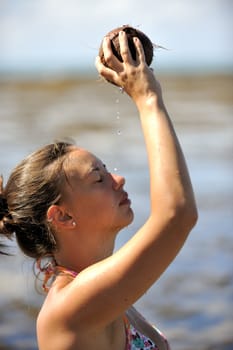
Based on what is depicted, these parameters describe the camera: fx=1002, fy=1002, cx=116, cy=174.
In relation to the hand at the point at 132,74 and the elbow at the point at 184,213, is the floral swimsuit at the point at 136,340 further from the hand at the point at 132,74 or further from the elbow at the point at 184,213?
the hand at the point at 132,74

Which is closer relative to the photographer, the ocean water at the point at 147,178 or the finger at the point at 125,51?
the finger at the point at 125,51

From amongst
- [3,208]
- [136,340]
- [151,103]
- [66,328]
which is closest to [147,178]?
[3,208]

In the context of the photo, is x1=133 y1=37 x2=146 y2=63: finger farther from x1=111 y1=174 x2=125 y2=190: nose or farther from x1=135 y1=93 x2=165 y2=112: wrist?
x1=111 y1=174 x2=125 y2=190: nose

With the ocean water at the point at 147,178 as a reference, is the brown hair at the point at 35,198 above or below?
above

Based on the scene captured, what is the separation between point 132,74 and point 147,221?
0.38 meters

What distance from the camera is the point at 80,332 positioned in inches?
111

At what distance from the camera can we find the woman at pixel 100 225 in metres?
2.49

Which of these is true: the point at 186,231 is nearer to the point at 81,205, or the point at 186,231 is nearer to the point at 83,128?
the point at 81,205

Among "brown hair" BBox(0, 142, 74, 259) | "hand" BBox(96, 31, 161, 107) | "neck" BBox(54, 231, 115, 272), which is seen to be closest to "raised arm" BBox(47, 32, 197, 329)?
"hand" BBox(96, 31, 161, 107)

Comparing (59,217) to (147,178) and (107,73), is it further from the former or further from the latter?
(147,178)

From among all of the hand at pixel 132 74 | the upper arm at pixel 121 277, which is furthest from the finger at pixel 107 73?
the upper arm at pixel 121 277

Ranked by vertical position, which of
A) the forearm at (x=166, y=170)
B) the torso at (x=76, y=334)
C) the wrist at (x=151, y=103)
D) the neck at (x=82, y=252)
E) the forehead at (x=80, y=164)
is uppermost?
the wrist at (x=151, y=103)

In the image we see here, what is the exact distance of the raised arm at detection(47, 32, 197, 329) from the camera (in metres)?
2.47

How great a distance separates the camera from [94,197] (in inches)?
120
